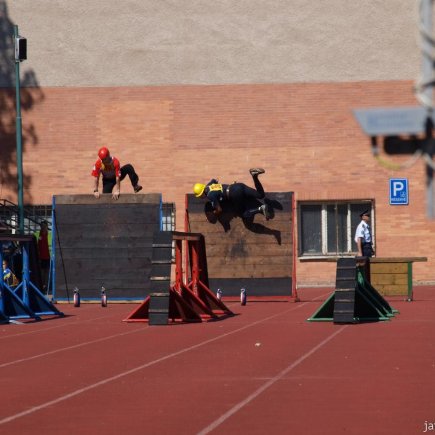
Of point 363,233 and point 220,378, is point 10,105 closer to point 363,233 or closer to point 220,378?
point 363,233

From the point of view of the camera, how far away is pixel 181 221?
39.0 m

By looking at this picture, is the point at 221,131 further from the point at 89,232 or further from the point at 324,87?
the point at 89,232

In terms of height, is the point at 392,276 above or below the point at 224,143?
below

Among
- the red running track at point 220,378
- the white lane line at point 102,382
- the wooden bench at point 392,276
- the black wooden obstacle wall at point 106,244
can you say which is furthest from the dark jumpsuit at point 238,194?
the white lane line at point 102,382

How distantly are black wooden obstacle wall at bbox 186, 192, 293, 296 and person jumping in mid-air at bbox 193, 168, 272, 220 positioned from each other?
19 cm

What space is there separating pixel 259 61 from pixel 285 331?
70.5 ft

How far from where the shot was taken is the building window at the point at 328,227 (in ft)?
129

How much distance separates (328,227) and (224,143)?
444 cm

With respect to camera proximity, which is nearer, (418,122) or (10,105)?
(418,122)

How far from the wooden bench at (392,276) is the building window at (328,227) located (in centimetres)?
1024

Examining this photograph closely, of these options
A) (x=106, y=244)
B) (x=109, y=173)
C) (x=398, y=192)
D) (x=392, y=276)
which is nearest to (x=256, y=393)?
(x=106, y=244)

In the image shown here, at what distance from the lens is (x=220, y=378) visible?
12219mm

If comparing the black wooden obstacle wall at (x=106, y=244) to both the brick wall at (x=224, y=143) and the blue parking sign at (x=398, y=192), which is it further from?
the blue parking sign at (x=398, y=192)

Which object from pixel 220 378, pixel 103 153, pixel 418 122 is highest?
pixel 103 153
